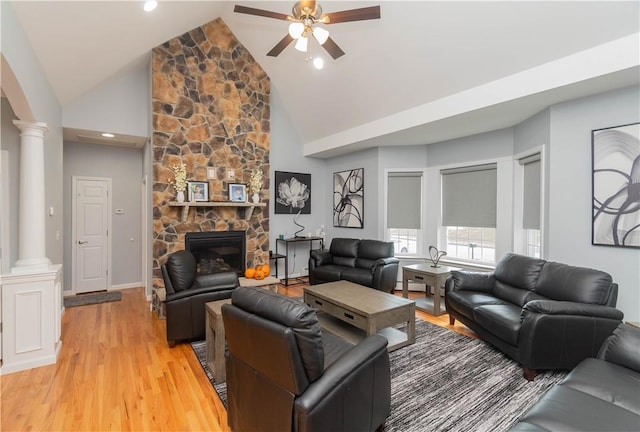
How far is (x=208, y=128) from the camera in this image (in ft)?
16.4

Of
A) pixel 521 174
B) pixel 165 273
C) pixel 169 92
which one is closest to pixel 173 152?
pixel 169 92

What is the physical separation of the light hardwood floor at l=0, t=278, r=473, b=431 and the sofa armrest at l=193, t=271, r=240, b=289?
2.22ft

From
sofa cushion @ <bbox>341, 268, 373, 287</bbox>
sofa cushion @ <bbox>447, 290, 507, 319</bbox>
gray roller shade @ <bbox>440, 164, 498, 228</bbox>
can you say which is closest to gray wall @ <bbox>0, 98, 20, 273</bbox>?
sofa cushion @ <bbox>341, 268, 373, 287</bbox>

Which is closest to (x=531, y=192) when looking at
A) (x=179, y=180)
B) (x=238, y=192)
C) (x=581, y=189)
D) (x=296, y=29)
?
(x=581, y=189)

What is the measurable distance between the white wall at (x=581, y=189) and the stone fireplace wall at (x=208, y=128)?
4.35 meters

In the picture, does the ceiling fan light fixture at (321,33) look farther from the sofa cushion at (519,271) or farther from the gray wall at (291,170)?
the gray wall at (291,170)

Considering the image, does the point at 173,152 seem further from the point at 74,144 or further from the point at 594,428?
the point at 594,428

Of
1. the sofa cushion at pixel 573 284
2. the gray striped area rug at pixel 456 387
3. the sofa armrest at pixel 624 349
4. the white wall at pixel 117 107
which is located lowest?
the gray striped area rug at pixel 456 387

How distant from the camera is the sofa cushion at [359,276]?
15.7 ft

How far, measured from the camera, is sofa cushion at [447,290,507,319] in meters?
3.27

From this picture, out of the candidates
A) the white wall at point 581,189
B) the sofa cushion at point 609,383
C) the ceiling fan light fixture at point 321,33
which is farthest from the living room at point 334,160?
the ceiling fan light fixture at point 321,33

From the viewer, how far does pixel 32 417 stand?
6.99 ft

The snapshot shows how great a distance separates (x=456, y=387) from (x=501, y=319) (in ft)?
2.71

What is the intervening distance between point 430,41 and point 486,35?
590mm
